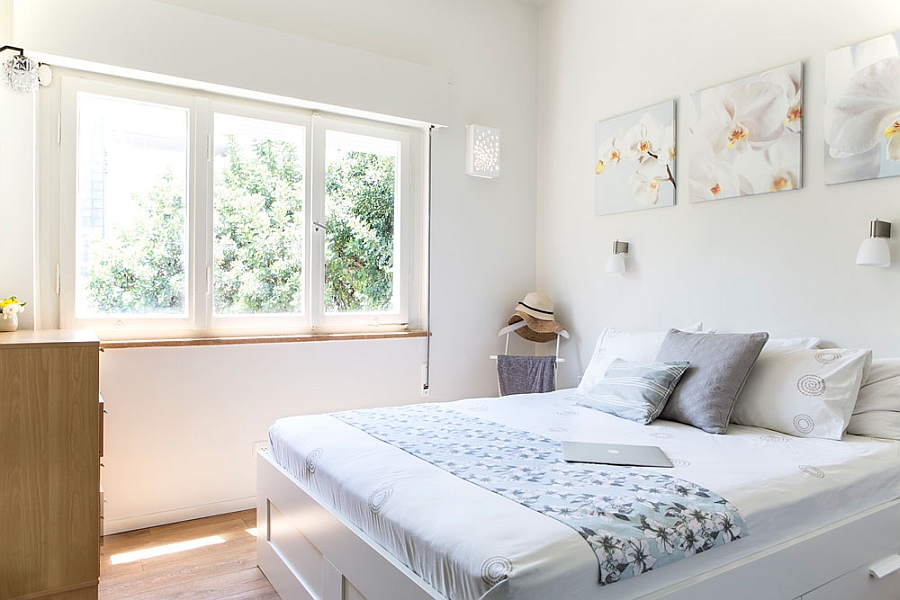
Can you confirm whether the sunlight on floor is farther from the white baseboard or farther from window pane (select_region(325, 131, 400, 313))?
window pane (select_region(325, 131, 400, 313))

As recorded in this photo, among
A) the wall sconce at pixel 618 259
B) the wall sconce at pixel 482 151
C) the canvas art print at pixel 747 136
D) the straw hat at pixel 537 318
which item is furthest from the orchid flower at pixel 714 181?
the wall sconce at pixel 482 151

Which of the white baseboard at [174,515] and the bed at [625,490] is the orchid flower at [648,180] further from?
the white baseboard at [174,515]

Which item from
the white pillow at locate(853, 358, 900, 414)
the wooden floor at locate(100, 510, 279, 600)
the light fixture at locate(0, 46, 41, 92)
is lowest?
the wooden floor at locate(100, 510, 279, 600)

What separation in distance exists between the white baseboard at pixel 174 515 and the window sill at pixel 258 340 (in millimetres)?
823

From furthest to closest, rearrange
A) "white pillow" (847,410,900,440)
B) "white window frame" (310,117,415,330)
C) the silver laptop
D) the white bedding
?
"white window frame" (310,117,415,330), "white pillow" (847,410,900,440), the silver laptop, the white bedding

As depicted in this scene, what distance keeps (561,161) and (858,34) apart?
1.80m

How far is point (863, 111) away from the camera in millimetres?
2488

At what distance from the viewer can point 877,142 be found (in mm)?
2453

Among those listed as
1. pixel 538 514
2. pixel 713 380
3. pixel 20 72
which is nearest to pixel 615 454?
pixel 538 514

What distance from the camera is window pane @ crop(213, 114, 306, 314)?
10.4 ft

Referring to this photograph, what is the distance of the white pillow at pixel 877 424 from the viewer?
219 centimetres

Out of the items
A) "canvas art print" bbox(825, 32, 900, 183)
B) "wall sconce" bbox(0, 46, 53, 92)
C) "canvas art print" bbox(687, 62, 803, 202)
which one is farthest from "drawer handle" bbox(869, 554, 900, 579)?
"wall sconce" bbox(0, 46, 53, 92)

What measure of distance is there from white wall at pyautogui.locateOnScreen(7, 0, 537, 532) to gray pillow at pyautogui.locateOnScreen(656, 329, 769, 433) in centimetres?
166

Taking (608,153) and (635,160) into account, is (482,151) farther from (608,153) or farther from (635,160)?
(635,160)
